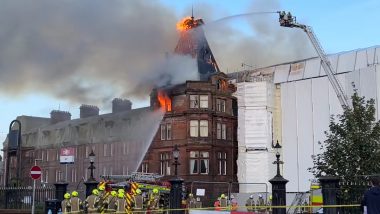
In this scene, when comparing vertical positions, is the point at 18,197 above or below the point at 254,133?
below

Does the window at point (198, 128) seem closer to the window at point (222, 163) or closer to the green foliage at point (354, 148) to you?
the window at point (222, 163)

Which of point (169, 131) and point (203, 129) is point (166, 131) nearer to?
point (169, 131)

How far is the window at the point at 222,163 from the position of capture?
49.2 metres

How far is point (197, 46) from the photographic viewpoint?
154 ft

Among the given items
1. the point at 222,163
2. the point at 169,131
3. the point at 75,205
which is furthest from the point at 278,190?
the point at 169,131

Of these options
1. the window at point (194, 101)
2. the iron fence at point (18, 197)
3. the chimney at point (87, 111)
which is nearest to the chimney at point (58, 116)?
the chimney at point (87, 111)

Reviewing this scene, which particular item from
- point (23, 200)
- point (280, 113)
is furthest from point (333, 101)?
point (23, 200)

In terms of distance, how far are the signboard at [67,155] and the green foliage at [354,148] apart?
113ft

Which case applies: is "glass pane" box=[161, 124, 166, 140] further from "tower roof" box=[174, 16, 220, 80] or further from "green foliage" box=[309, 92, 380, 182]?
"green foliage" box=[309, 92, 380, 182]

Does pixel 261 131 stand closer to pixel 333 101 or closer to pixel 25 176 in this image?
pixel 333 101

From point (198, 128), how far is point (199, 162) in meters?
3.10

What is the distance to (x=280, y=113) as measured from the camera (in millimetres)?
53062

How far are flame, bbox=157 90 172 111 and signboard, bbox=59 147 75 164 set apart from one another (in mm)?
11017

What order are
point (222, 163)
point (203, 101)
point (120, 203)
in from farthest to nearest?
point (222, 163), point (203, 101), point (120, 203)
